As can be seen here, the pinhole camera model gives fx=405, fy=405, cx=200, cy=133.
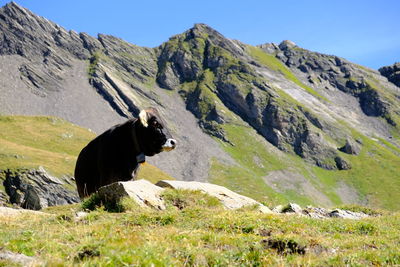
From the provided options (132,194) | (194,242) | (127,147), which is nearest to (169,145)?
(127,147)

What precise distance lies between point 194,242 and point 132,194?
6.01 metres

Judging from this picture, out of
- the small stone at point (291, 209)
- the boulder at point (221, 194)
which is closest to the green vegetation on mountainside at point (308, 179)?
the small stone at point (291, 209)

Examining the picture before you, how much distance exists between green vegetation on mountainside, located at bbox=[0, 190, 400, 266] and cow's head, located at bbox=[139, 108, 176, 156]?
6.44 meters

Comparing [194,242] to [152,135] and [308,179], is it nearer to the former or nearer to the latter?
[152,135]

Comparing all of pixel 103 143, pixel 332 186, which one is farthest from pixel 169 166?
pixel 103 143

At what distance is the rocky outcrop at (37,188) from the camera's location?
87688mm

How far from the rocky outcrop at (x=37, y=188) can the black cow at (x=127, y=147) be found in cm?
7348

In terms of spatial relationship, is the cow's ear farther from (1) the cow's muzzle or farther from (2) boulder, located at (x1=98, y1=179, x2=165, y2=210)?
(2) boulder, located at (x1=98, y1=179, x2=165, y2=210)

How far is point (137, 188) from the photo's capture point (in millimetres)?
14922

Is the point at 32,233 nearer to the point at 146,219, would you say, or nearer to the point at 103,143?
the point at 146,219

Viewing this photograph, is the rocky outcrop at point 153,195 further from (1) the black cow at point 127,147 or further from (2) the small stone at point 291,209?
(1) the black cow at point 127,147

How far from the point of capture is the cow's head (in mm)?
18812

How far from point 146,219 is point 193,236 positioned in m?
2.66

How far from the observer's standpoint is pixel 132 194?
1421 centimetres
